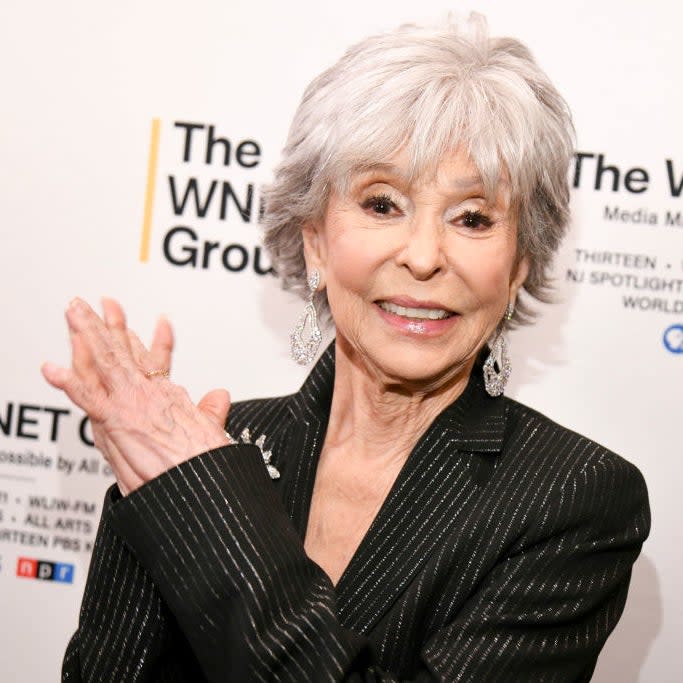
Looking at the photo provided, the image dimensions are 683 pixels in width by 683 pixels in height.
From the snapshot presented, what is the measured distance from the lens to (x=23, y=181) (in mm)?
2744

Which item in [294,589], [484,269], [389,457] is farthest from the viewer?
[389,457]

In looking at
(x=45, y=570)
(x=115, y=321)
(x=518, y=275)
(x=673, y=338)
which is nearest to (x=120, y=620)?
(x=115, y=321)

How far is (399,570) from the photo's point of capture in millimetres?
1736

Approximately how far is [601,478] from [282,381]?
3.76 ft

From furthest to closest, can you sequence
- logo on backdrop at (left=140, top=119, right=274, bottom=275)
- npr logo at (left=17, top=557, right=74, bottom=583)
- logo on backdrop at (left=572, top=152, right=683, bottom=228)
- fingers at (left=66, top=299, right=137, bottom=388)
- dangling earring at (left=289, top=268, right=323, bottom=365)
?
npr logo at (left=17, top=557, right=74, bottom=583) → logo on backdrop at (left=140, top=119, right=274, bottom=275) → logo on backdrop at (left=572, top=152, right=683, bottom=228) → dangling earring at (left=289, top=268, right=323, bottom=365) → fingers at (left=66, top=299, right=137, bottom=388)

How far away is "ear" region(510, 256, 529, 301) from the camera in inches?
78.2

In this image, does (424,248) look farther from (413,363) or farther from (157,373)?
(157,373)

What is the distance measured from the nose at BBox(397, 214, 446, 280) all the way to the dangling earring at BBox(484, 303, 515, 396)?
0.81ft

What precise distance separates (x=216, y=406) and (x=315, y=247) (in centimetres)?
50

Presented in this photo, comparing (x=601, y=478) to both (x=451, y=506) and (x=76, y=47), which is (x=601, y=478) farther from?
(x=76, y=47)

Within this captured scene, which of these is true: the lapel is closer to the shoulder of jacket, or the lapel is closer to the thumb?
the shoulder of jacket

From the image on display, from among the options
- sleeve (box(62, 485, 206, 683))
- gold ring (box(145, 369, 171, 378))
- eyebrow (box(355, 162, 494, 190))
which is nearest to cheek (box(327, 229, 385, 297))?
eyebrow (box(355, 162, 494, 190))

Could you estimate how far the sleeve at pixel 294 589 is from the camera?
4.82 ft

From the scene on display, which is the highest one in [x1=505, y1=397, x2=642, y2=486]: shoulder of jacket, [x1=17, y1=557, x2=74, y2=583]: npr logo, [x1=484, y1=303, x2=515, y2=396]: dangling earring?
[x1=484, y1=303, x2=515, y2=396]: dangling earring
